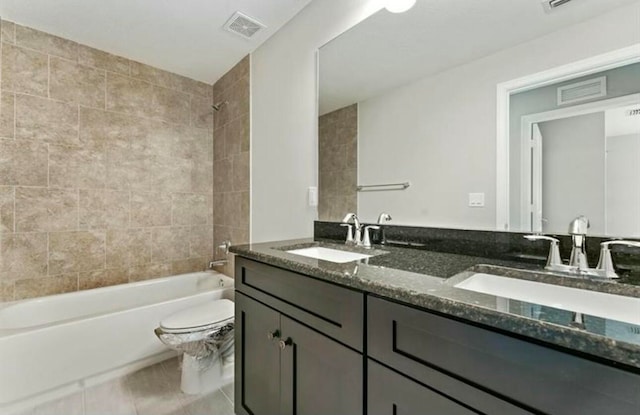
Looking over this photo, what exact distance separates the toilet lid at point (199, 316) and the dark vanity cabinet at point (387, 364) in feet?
1.84

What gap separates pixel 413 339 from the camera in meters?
0.73

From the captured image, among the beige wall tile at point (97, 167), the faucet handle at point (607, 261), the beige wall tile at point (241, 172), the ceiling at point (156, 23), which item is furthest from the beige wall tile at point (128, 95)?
the faucet handle at point (607, 261)

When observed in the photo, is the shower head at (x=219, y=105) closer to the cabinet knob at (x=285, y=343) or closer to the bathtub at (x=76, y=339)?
the bathtub at (x=76, y=339)

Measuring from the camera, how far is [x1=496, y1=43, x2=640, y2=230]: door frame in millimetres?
938

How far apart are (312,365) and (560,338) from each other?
74 centimetres

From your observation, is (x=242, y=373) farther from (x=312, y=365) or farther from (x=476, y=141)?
(x=476, y=141)

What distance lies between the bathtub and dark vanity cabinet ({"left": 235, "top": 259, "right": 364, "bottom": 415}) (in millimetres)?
977

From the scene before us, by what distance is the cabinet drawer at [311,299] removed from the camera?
34.4 inches

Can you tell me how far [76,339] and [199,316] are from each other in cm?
70

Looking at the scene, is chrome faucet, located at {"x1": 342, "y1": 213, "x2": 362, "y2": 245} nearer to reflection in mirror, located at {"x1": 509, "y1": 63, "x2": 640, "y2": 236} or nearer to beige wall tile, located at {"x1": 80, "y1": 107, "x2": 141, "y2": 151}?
reflection in mirror, located at {"x1": 509, "y1": 63, "x2": 640, "y2": 236}

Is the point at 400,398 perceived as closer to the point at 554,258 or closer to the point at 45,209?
the point at 554,258

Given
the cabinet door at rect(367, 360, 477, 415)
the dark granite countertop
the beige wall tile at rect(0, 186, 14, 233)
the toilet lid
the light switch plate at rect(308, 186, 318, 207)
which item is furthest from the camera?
the beige wall tile at rect(0, 186, 14, 233)

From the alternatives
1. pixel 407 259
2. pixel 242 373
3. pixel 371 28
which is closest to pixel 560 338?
pixel 407 259

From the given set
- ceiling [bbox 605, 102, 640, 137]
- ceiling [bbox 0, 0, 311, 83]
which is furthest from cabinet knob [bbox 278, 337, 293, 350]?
ceiling [bbox 0, 0, 311, 83]
